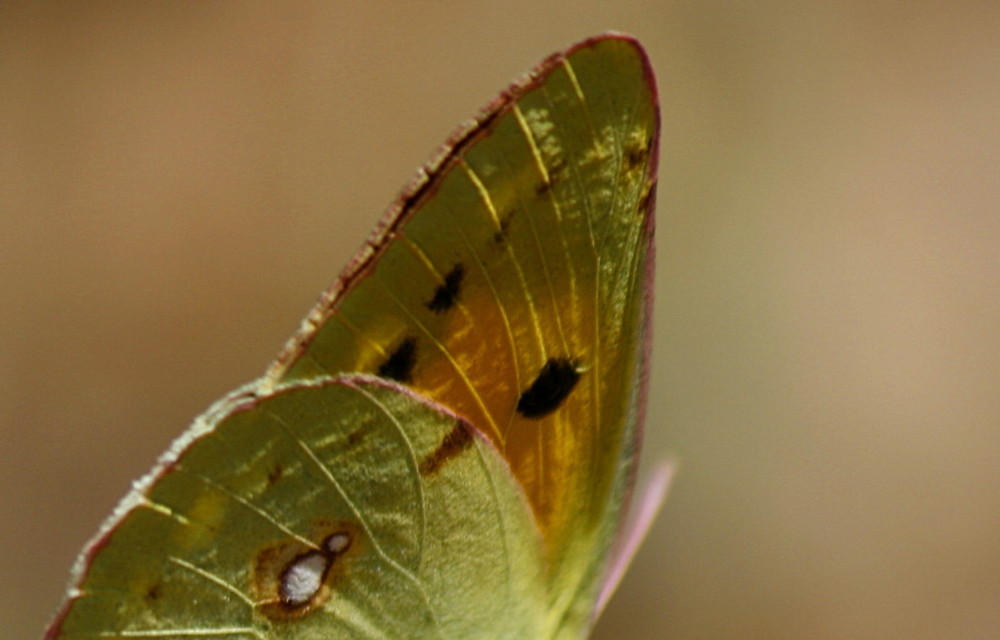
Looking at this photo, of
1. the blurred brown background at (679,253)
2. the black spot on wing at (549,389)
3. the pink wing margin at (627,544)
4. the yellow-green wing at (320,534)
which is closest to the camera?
the yellow-green wing at (320,534)

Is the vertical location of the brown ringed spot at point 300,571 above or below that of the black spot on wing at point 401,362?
below

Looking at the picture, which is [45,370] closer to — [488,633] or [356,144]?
[356,144]

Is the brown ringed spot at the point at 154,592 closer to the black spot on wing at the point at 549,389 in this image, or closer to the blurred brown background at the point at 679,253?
the black spot on wing at the point at 549,389

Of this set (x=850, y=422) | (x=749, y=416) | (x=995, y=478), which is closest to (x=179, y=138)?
(x=749, y=416)

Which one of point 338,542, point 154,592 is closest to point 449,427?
point 338,542

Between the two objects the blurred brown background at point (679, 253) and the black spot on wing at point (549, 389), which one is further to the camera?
the blurred brown background at point (679, 253)

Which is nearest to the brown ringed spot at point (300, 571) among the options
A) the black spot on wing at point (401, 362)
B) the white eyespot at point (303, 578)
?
the white eyespot at point (303, 578)

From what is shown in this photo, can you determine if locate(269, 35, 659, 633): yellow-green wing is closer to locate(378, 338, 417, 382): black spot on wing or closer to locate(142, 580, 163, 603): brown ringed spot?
locate(378, 338, 417, 382): black spot on wing

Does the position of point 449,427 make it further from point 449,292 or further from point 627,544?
point 627,544
